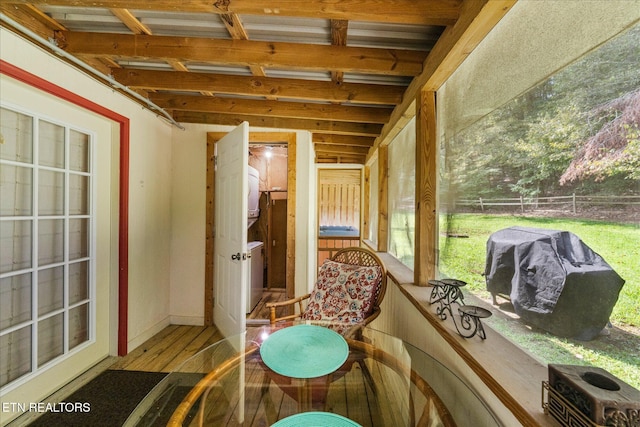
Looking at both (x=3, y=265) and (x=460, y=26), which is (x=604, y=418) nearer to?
(x=460, y=26)

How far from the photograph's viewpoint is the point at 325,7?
117 cm

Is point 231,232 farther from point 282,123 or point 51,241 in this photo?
point 282,123

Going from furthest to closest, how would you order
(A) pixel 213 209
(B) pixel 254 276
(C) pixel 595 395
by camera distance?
(B) pixel 254 276, (A) pixel 213 209, (C) pixel 595 395

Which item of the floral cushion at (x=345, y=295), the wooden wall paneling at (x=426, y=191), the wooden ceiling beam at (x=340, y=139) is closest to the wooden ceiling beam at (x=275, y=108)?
the wooden ceiling beam at (x=340, y=139)

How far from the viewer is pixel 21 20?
4.62ft

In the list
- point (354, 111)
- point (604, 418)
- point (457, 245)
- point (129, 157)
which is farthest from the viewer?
point (354, 111)

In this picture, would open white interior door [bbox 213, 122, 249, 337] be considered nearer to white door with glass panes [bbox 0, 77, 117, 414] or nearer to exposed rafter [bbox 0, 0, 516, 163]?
exposed rafter [bbox 0, 0, 516, 163]

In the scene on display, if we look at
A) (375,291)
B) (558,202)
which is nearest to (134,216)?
(375,291)

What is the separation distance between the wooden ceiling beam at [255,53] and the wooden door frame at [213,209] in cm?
132

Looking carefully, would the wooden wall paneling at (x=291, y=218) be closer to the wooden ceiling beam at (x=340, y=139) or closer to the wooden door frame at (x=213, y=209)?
the wooden door frame at (x=213, y=209)

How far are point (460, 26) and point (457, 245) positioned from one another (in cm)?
103

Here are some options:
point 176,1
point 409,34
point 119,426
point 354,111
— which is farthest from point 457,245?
point 119,426

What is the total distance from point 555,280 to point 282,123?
273 cm

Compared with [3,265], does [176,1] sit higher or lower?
higher
